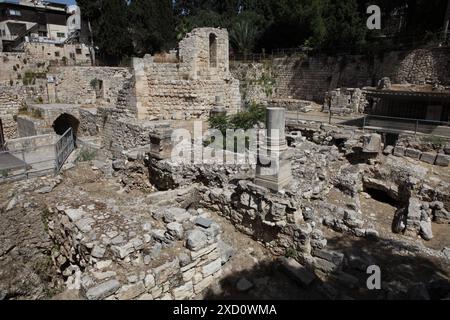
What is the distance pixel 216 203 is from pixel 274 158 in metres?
1.78

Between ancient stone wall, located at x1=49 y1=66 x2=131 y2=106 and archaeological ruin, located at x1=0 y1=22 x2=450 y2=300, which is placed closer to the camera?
archaeological ruin, located at x1=0 y1=22 x2=450 y2=300

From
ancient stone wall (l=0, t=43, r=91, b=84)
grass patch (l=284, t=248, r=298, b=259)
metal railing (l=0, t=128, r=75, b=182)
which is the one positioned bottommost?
grass patch (l=284, t=248, r=298, b=259)

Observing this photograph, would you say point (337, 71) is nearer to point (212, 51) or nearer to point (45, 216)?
point (212, 51)

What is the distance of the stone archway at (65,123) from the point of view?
18.4 m

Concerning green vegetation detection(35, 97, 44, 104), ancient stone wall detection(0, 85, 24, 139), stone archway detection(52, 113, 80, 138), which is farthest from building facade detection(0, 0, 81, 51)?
stone archway detection(52, 113, 80, 138)

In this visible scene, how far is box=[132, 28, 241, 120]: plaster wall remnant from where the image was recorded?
516 inches

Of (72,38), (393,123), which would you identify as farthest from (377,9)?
(72,38)

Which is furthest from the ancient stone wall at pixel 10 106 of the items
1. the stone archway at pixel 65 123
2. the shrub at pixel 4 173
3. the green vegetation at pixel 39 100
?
the shrub at pixel 4 173

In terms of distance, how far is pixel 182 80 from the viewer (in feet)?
43.3

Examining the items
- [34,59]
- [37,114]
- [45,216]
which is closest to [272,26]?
[34,59]

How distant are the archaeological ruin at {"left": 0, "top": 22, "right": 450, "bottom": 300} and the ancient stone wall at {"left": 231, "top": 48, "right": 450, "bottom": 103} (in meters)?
6.55

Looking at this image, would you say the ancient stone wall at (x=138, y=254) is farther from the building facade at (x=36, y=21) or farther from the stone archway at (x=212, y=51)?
the building facade at (x=36, y=21)

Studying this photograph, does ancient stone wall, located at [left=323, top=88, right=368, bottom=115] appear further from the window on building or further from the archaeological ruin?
the window on building
